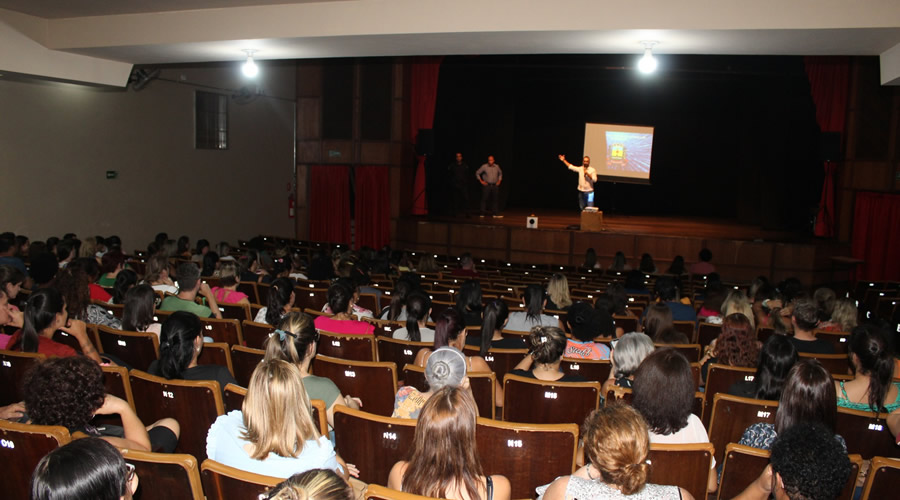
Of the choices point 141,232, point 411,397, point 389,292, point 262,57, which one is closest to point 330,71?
point 141,232

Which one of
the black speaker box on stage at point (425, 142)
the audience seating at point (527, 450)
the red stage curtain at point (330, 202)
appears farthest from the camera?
the red stage curtain at point (330, 202)

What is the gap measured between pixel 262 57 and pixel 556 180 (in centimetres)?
1275

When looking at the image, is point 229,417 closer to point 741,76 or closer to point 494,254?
point 494,254

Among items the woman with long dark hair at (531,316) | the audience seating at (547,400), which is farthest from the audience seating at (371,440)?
the woman with long dark hair at (531,316)

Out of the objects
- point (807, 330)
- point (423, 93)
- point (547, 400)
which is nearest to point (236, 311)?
point (547, 400)

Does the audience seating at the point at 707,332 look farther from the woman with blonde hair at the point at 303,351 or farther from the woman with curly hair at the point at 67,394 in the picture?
the woman with curly hair at the point at 67,394

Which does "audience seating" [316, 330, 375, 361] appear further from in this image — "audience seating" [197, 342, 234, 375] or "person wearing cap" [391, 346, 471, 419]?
"person wearing cap" [391, 346, 471, 419]

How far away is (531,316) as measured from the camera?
5.38m

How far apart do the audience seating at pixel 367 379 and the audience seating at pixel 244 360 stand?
0.35 m

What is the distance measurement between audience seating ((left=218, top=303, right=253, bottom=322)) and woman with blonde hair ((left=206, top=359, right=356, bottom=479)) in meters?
3.19

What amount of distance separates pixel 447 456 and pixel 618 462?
55 centimetres

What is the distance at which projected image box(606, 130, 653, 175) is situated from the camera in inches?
674

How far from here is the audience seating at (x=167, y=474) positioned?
2.25 meters

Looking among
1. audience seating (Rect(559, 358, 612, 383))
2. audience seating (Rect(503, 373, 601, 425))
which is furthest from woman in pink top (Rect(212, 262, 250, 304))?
audience seating (Rect(503, 373, 601, 425))
